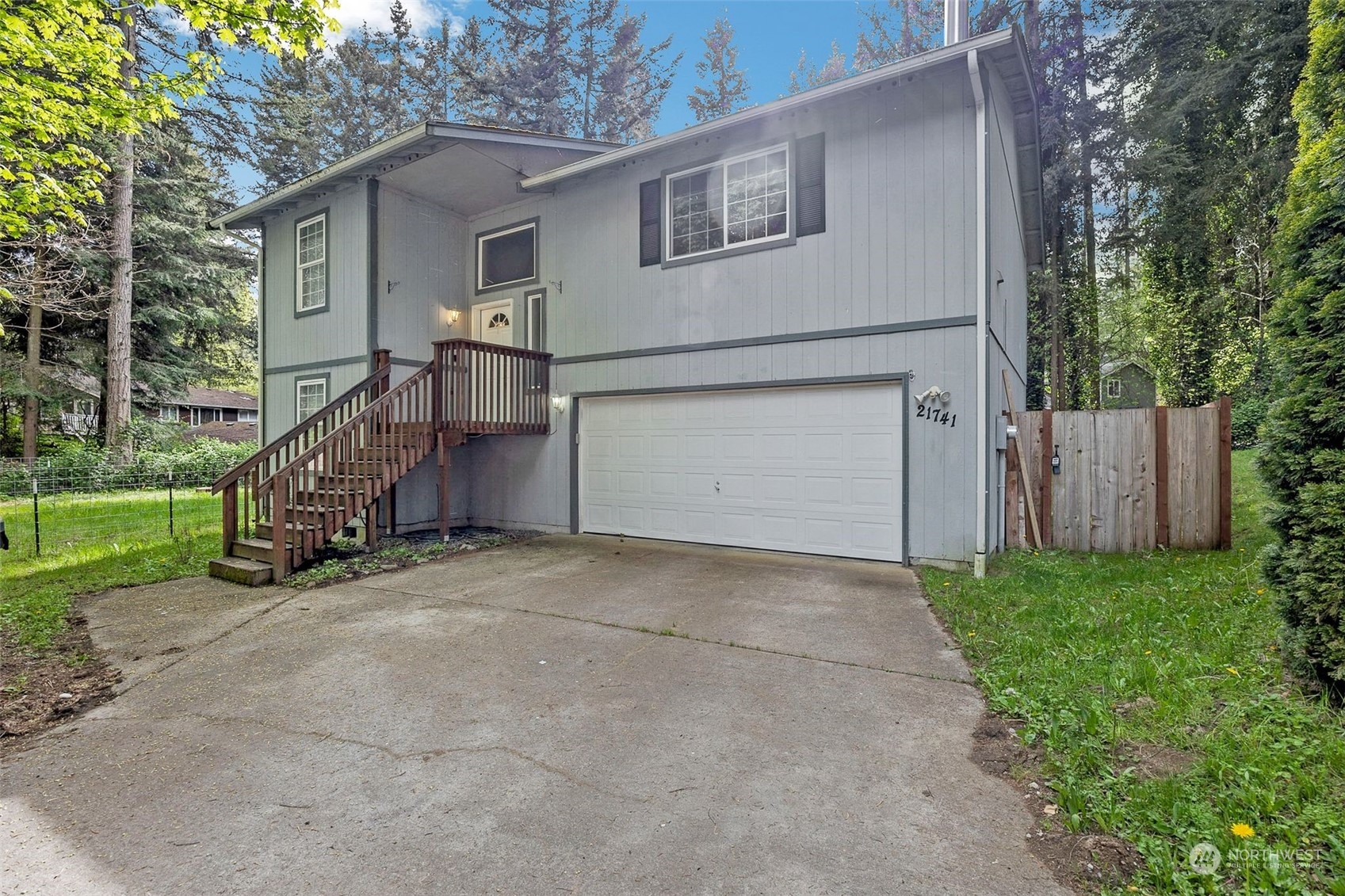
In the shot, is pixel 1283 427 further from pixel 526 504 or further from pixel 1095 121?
pixel 1095 121

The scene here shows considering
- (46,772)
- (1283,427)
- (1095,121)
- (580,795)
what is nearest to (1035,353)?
(1095,121)

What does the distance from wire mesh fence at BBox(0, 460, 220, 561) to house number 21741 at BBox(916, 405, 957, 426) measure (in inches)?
338

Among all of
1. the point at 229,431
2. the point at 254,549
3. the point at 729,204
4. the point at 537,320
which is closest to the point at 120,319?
the point at 537,320

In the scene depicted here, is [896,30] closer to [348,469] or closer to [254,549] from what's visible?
[348,469]

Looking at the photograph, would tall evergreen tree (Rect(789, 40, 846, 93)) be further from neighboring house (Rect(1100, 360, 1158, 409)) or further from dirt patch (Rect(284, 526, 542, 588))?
dirt patch (Rect(284, 526, 542, 588))

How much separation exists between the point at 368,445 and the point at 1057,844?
6898 millimetres

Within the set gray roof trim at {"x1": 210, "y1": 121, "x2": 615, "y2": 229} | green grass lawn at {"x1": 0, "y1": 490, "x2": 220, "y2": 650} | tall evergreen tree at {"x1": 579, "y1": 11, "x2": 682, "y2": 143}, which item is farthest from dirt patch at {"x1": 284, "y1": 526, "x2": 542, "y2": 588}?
tall evergreen tree at {"x1": 579, "y1": 11, "x2": 682, "y2": 143}

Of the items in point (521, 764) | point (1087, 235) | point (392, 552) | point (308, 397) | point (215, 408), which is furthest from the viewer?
point (215, 408)

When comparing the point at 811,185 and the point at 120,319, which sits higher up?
the point at 120,319

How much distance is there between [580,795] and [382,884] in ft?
2.27

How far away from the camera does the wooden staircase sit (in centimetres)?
596

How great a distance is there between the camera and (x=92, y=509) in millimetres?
9648

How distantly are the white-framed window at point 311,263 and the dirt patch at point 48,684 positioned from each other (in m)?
6.17

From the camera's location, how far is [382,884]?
182 centimetres
